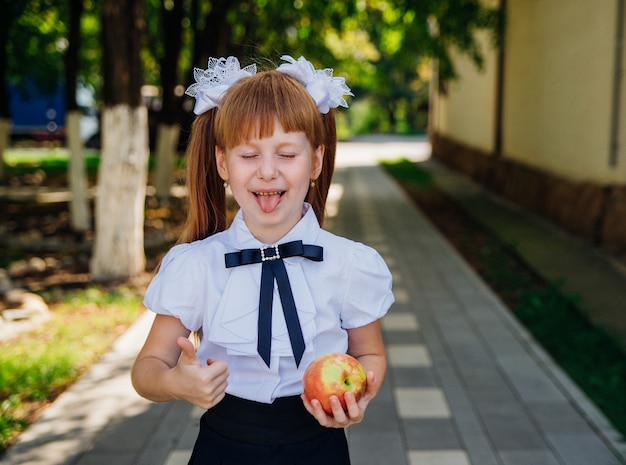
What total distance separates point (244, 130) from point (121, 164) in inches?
238

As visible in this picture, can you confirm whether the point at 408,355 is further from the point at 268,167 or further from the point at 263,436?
the point at 268,167

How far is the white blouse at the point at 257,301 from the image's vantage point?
2.13m

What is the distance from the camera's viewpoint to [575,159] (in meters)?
11.0

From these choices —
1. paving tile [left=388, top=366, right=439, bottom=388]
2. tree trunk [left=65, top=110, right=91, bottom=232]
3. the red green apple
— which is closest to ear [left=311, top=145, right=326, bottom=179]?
the red green apple

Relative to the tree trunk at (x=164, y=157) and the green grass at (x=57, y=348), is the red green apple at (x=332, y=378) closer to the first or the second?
the green grass at (x=57, y=348)

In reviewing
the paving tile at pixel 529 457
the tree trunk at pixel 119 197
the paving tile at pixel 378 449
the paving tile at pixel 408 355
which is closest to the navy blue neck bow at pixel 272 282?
the paving tile at pixel 378 449

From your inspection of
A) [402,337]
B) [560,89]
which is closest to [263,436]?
[402,337]

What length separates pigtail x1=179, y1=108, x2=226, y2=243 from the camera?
233 centimetres

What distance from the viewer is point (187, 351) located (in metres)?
1.89

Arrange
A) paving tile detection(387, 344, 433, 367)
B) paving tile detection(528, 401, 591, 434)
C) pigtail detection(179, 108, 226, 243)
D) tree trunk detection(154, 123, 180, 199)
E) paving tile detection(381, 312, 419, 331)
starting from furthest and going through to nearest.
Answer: tree trunk detection(154, 123, 180, 199)
paving tile detection(381, 312, 419, 331)
paving tile detection(387, 344, 433, 367)
paving tile detection(528, 401, 591, 434)
pigtail detection(179, 108, 226, 243)

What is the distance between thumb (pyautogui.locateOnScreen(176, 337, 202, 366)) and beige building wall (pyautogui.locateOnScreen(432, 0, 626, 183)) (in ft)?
26.9

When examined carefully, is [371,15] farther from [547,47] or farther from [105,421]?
[105,421]

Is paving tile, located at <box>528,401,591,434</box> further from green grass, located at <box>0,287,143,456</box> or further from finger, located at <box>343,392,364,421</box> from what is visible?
green grass, located at <box>0,287,143,456</box>

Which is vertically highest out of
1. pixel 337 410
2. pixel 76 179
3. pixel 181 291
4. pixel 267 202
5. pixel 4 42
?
pixel 4 42
